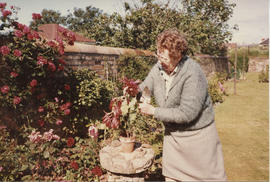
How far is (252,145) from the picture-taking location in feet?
16.4

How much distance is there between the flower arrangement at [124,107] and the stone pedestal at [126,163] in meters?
0.36

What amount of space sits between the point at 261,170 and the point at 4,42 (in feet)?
15.8

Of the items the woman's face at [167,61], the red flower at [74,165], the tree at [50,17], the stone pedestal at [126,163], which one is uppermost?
the tree at [50,17]

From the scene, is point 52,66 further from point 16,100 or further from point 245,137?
point 245,137

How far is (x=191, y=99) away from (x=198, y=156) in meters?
0.57

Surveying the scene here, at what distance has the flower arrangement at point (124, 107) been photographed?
2457mm

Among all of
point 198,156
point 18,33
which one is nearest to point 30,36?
point 18,33

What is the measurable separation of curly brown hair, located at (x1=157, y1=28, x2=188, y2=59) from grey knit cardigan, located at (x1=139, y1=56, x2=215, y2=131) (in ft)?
0.29

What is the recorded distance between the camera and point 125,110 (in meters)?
2.56

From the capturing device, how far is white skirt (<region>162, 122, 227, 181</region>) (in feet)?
6.70

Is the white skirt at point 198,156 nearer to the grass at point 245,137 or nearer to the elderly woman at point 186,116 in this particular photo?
the elderly woman at point 186,116

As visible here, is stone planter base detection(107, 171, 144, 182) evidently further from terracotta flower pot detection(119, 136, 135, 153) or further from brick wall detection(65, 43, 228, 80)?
brick wall detection(65, 43, 228, 80)

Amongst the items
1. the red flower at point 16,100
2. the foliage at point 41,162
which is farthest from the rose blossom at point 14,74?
the foliage at point 41,162

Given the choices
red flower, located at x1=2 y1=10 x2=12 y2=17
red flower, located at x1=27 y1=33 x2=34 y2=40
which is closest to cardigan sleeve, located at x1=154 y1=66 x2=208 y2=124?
red flower, located at x1=27 y1=33 x2=34 y2=40
